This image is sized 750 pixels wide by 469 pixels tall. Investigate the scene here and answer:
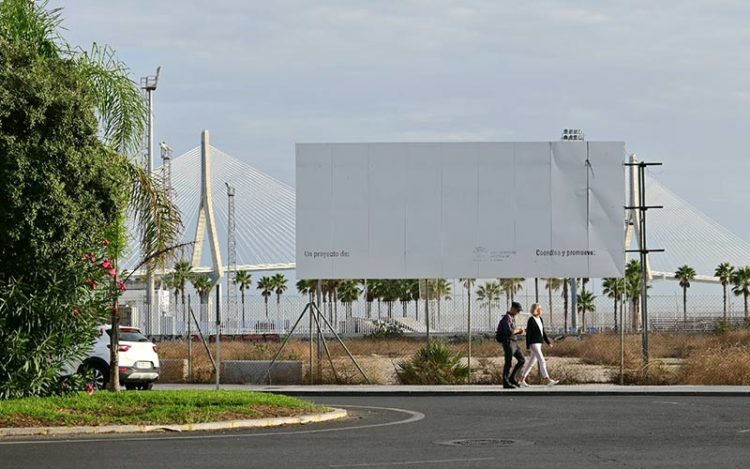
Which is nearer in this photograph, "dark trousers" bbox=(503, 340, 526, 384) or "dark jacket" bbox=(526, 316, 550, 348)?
"dark trousers" bbox=(503, 340, 526, 384)

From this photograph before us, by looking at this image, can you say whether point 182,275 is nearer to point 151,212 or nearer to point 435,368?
point 435,368

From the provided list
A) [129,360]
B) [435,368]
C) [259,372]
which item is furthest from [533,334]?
[129,360]

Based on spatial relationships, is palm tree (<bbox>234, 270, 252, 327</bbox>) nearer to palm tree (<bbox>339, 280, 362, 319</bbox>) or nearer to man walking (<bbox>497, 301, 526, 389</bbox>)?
palm tree (<bbox>339, 280, 362, 319</bbox>)

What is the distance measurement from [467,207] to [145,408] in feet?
63.2

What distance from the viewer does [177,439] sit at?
1675 centimetres

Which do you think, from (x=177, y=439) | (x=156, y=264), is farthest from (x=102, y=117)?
(x=177, y=439)

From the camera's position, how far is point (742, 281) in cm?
11650

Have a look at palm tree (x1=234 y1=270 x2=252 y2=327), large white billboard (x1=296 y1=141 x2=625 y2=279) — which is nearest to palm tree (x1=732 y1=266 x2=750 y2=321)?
palm tree (x1=234 y1=270 x2=252 y2=327)

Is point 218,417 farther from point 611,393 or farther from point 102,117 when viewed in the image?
point 611,393

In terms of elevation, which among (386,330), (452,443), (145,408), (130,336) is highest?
(130,336)

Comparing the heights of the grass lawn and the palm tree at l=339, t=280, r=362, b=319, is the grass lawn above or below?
below

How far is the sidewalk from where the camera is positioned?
2602cm

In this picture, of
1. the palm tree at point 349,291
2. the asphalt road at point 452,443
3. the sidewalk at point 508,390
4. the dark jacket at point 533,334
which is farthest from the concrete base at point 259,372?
the palm tree at point 349,291

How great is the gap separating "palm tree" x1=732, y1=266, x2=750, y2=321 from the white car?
310 ft
